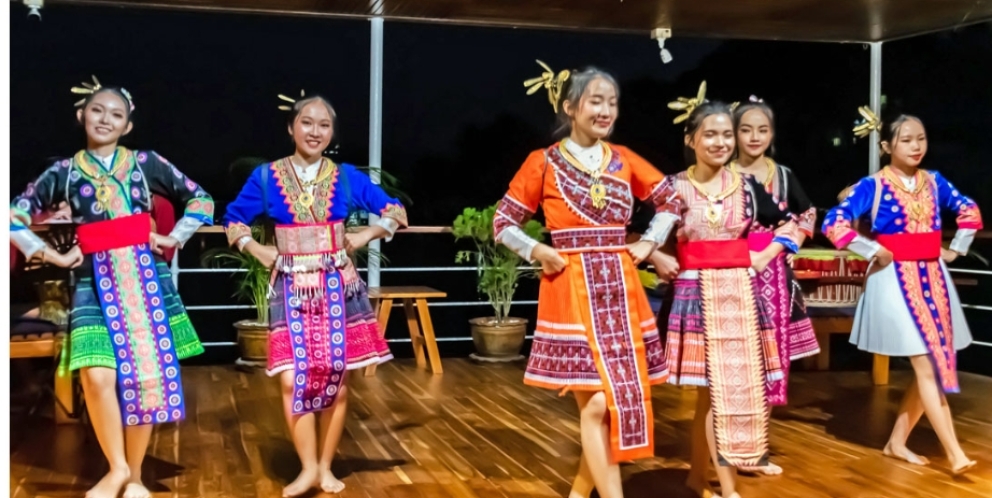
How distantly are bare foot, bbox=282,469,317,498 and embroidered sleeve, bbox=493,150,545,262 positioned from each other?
100cm

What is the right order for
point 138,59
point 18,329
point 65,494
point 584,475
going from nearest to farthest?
1. point 584,475
2. point 65,494
3. point 18,329
4. point 138,59

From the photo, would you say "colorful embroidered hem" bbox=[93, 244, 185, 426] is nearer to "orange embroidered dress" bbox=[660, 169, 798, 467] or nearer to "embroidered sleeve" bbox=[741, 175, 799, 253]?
"orange embroidered dress" bbox=[660, 169, 798, 467]

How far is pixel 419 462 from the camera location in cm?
374

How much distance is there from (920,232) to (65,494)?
3005 millimetres

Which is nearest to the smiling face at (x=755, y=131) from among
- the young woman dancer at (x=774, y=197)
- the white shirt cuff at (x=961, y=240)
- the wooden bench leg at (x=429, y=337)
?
the young woman dancer at (x=774, y=197)

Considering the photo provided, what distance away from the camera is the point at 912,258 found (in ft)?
12.1

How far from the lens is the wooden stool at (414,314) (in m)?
5.84

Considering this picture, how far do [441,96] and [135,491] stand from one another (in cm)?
375

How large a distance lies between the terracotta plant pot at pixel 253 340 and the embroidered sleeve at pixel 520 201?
3208 millimetres

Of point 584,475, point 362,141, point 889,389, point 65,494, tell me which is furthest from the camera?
point 362,141

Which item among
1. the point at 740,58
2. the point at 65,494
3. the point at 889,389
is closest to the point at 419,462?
the point at 65,494

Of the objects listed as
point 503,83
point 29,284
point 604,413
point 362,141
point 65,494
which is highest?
point 503,83

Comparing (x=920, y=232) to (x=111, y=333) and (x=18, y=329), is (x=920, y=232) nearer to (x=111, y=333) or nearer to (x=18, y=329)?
(x=111, y=333)

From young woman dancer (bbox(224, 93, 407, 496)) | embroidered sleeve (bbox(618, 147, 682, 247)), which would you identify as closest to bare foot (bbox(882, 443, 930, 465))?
embroidered sleeve (bbox(618, 147, 682, 247))
